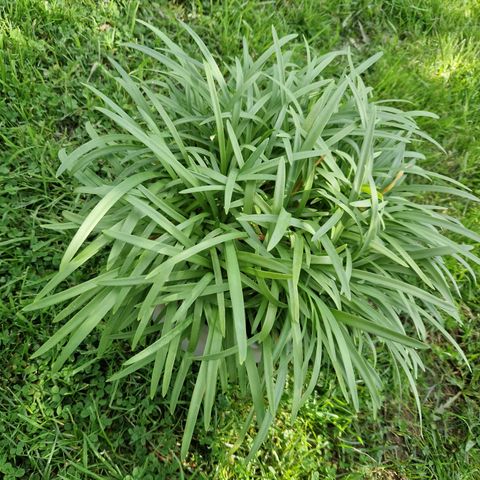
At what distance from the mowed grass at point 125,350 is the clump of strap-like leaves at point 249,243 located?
38cm

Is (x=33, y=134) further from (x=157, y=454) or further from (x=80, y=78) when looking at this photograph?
(x=157, y=454)

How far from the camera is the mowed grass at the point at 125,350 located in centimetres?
175

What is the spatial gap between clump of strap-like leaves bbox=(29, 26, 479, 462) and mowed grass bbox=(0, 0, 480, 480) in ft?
1.24

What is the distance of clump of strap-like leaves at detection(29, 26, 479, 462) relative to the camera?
1.38 meters

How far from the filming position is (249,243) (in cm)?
144

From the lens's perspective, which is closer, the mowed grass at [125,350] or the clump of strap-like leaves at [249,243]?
the clump of strap-like leaves at [249,243]

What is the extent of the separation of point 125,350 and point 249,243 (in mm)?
741

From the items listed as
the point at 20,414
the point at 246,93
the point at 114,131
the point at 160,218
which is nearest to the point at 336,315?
the point at 160,218

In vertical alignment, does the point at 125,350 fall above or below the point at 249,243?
below

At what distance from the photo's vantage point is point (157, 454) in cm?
177

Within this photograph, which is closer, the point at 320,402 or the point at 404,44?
the point at 320,402

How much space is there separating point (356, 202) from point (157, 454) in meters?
1.11

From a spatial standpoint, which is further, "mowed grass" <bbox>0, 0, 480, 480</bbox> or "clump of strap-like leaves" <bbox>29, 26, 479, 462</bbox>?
"mowed grass" <bbox>0, 0, 480, 480</bbox>

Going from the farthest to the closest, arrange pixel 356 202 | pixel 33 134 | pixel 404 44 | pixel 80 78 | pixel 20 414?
pixel 404 44, pixel 80 78, pixel 33 134, pixel 20 414, pixel 356 202
